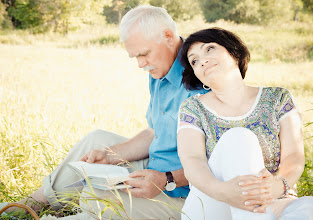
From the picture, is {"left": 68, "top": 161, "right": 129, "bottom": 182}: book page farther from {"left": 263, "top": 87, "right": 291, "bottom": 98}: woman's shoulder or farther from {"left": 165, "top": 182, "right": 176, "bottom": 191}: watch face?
{"left": 263, "top": 87, "right": 291, "bottom": 98}: woman's shoulder

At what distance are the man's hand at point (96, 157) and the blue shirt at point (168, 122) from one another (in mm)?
296

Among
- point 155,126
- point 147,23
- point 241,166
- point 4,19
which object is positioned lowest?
point 155,126

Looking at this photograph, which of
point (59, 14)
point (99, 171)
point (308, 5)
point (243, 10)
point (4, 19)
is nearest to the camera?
point (99, 171)

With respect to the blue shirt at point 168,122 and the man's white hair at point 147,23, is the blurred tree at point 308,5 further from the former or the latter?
the blue shirt at point 168,122

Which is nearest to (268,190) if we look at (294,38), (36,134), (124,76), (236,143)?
(236,143)

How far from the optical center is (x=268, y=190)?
1.56m

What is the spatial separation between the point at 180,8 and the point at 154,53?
18.4 metres

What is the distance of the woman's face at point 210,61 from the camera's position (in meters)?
1.93

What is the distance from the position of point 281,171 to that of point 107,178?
32.2 inches

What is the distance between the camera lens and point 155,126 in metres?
2.44

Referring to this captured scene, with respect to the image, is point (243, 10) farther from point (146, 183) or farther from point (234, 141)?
point (234, 141)

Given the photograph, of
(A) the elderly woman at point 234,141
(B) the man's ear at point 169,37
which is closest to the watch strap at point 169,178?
(A) the elderly woman at point 234,141

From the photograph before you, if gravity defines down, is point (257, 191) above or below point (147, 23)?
below

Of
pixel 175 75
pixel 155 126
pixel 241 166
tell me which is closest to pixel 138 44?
pixel 175 75
